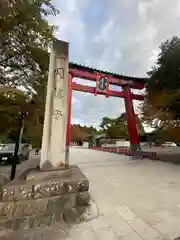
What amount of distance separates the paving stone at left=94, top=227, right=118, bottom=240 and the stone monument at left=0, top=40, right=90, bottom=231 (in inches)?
19.6

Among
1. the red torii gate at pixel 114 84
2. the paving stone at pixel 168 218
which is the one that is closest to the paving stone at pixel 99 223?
the paving stone at pixel 168 218

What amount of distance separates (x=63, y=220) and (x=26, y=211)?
59 centimetres

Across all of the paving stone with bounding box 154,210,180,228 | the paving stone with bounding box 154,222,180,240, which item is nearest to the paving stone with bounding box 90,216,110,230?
the paving stone with bounding box 154,222,180,240

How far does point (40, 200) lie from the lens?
3.43 metres

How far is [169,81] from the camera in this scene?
36.9 ft

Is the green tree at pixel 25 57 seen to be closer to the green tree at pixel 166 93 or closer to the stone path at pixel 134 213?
the stone path at pixel 134 213

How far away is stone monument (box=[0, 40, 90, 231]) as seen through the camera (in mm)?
3266

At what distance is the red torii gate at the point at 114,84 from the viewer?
1656 centimetres

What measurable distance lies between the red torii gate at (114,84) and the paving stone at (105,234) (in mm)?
13307

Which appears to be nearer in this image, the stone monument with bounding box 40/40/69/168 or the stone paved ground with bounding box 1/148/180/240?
the stone paved ground with bounding box 1/148/180/240

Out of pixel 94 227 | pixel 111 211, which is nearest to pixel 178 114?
pixel 111 211

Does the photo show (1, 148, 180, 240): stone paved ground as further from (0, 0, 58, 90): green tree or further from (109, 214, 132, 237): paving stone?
(0, 0, 58, 90): green tree

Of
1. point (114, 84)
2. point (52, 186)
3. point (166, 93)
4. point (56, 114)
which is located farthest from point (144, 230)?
point (114, 84)

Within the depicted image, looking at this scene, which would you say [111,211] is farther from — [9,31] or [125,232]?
[9,31]
